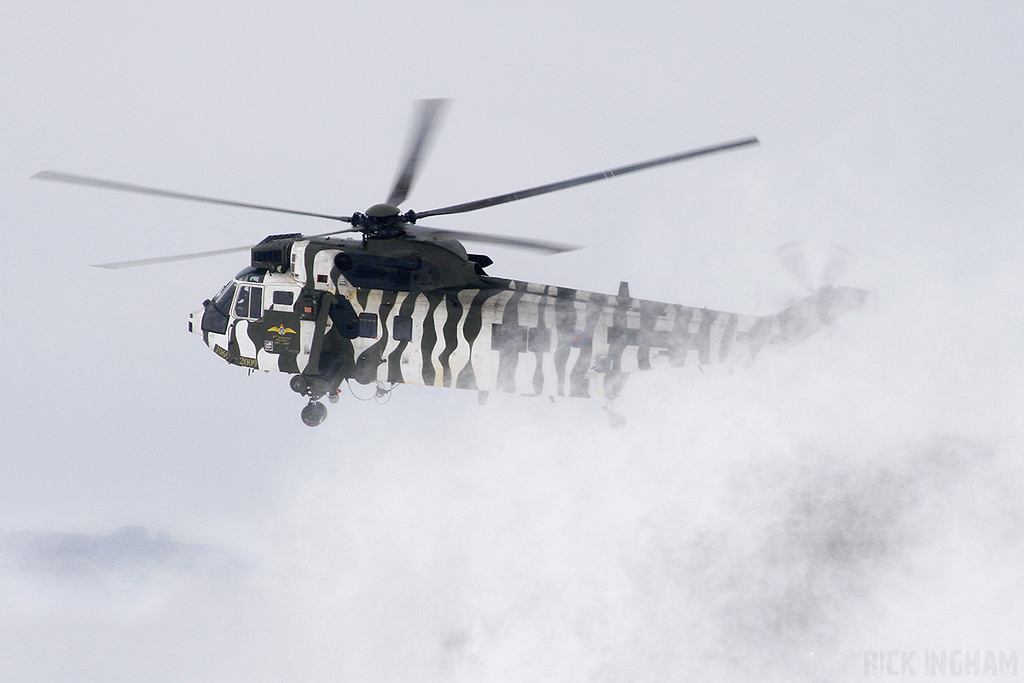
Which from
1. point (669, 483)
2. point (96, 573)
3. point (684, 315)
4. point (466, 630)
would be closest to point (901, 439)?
point (669, 483)

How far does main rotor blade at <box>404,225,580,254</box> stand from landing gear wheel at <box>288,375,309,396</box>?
525 centimetres

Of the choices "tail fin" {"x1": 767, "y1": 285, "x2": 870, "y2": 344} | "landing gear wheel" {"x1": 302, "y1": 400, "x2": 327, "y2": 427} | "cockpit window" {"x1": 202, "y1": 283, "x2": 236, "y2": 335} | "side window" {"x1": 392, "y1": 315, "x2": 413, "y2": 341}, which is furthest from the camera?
"cockpit window" {"x1": 202, "y1": 283, "x2": 236, "y2": 335}

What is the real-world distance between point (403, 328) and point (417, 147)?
16.6 feet

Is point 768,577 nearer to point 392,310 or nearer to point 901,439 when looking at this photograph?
point 901,439

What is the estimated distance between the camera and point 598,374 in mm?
26719

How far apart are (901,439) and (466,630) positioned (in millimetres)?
17573

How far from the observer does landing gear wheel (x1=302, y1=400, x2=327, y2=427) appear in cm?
2759

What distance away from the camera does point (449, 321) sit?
1055 inches

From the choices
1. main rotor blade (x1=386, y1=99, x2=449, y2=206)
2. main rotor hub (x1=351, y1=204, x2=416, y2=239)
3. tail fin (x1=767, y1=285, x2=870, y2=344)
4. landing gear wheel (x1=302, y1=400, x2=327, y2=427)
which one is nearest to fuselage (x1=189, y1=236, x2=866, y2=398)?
tail fin (x1=767, y1=285, x2=870, y2=344)

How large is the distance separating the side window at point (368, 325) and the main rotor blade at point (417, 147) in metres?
3.29

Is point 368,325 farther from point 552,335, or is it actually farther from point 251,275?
point 552,335

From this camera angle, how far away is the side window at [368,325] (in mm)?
27094

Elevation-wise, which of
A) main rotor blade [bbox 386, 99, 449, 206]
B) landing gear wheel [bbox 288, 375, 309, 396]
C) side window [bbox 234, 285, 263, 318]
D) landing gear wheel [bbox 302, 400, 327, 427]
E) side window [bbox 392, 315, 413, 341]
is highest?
main rotor blade [bbox 386, 99, 449, 206]

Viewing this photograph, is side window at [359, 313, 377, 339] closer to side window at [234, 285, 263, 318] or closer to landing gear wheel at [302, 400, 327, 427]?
landing gear wheel at [302, 400, 327, 427]
